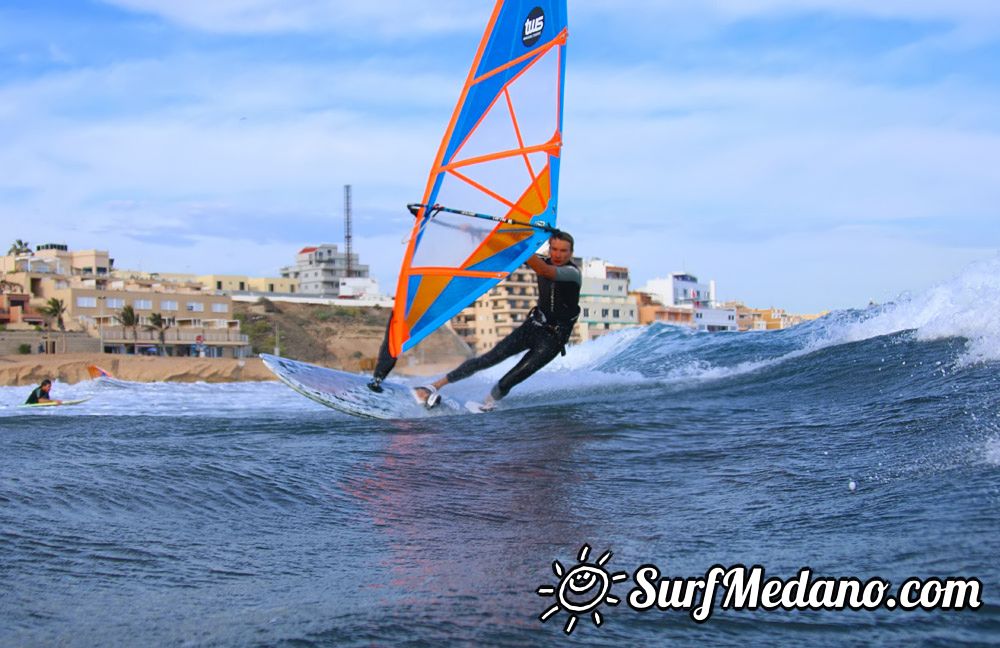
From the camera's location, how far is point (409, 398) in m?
10.4

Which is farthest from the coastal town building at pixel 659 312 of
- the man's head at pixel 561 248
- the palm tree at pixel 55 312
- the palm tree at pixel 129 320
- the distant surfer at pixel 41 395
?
the man's head at pixel 561 248

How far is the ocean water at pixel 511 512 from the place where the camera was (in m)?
3.04

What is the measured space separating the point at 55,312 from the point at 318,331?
1893 cm

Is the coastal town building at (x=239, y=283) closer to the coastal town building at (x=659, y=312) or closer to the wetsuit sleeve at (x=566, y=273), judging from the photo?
the coastal town building at (x=659, y=312)

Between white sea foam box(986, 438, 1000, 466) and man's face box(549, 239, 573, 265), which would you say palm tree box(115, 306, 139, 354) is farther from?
white sea foam box(986, 438, 1000, 466)

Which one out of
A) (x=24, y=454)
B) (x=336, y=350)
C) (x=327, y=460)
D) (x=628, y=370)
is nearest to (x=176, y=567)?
(x=327, y=460)

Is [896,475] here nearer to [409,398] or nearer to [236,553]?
[236,553]

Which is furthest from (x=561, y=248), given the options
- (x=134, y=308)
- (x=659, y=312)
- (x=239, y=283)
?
(x=239, y=283)

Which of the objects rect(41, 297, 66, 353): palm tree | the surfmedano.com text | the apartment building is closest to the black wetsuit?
the surfmedano.com text

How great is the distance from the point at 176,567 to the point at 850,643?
2437 mm

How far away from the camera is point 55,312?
50062 millimetres

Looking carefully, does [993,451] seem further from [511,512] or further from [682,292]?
[682,292]

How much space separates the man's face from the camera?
9434 mm

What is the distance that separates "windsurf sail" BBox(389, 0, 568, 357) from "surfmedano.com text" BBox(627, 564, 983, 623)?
6.56 m
